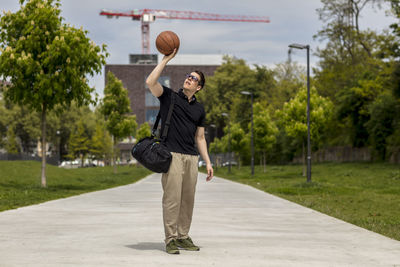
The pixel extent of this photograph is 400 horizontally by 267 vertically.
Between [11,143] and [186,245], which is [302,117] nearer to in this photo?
[186,245]

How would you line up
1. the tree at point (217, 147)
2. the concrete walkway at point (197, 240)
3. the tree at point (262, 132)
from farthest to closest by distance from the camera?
the tree at point (217, 147) < the tree at point (262, 132) < the concrete walkway at point (197, 240)

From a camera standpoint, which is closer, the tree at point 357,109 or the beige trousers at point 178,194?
the beige trousers at point 178,194

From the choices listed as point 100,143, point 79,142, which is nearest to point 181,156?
point 79,142

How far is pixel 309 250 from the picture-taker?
6973mm

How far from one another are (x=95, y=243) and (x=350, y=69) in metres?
55.2

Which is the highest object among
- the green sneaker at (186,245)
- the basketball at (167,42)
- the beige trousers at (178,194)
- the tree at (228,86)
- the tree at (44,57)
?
the tree at (228,86)

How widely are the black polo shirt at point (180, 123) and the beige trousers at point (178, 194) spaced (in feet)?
0.34

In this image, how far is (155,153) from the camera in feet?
21.1

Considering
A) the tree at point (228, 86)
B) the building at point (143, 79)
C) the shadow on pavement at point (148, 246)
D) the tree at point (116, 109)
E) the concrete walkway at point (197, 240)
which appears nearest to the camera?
the concrete walkway at point (197, 240)

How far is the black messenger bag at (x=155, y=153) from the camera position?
20.9 feet

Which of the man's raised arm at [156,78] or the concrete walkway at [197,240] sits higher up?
the man's raised arm at [156,78]

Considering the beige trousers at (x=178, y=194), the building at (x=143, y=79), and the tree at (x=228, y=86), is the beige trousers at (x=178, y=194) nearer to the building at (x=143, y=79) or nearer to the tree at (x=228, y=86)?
the tree at (x=228, y=86)

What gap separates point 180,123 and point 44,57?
16187 millimetres

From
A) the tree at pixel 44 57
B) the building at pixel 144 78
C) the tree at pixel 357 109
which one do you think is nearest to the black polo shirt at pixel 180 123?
the tree at pixel 44 57
